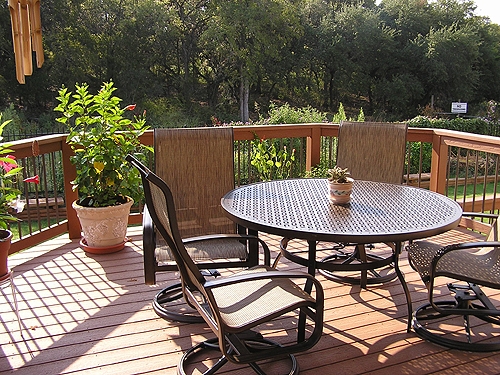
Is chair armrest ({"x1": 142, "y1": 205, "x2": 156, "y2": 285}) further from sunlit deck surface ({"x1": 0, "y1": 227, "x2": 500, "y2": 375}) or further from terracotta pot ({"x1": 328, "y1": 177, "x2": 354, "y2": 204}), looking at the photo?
terracotta pot ({"x1": 328, "y1": 177, "x2": 354, "y2": 204})

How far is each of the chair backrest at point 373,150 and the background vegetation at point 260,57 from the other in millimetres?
15590

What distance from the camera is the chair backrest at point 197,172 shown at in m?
3.10

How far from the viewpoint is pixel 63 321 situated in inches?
108

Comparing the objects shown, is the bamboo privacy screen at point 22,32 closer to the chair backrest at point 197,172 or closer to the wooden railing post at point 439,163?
the chair backrest at point 197,172

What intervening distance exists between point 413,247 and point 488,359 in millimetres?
670

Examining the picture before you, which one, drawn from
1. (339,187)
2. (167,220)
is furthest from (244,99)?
(167,220)

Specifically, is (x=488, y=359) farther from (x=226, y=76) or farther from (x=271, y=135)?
(x=226, y=76)

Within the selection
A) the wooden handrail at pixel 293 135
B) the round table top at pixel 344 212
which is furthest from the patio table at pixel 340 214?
the wooden handrail at pixel 293 135

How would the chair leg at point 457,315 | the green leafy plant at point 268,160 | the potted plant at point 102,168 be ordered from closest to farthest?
the chair leg at point 457,315 < the potted plant at point 102,168 < the green leafy plant at point 268,160

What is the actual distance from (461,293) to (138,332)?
1.81 metres

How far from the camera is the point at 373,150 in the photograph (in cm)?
368

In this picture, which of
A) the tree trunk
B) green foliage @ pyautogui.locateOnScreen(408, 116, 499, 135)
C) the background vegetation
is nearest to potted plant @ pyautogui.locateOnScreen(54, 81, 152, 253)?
green foliage @ pyautogui.locateOnScreen(408, 116, 499, 135)

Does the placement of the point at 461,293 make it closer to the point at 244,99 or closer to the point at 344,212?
the point at 344,212

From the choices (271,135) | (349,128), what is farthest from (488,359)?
(271,135)
